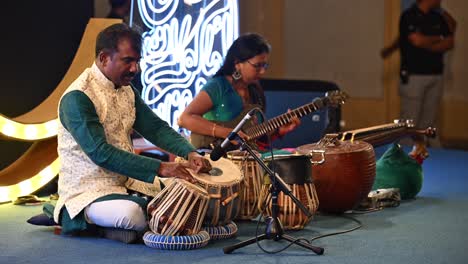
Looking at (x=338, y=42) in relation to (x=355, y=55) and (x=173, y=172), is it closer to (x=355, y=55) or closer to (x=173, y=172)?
(x=355, y=55)

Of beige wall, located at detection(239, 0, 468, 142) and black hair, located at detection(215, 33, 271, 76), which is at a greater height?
black hair, located at detection(215, 33, 271, 76)

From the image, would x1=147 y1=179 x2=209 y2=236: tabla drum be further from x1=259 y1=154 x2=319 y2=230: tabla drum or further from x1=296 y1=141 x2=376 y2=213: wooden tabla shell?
x1=296 y1=141 x2=376 y2=213: wooden tabla shell

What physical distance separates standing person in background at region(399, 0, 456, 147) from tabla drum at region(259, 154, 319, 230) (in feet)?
15.2

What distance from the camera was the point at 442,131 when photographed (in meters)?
10.4

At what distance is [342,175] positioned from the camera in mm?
5516

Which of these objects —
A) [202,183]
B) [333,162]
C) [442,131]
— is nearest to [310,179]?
[333,162]

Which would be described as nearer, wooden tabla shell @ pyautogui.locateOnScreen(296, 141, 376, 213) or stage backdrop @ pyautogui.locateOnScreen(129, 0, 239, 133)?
wooden tabla shell @ pyautogui.locateOnScreen(296, 141, 376, 213)

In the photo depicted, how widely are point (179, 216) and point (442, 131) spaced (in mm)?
6315

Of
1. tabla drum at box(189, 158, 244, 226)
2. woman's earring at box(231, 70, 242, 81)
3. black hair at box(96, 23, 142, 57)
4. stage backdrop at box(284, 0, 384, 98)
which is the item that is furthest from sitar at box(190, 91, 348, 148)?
stage backdrop at box(284, 0, 384, 98)

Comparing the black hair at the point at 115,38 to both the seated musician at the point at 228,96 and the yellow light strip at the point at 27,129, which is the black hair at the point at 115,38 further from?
the yellow light strip at the point at 27,129

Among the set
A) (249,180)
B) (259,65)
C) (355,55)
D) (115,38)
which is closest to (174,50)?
(259,65)

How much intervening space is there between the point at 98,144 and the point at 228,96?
1.53 m

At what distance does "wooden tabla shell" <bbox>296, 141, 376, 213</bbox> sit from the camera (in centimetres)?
550

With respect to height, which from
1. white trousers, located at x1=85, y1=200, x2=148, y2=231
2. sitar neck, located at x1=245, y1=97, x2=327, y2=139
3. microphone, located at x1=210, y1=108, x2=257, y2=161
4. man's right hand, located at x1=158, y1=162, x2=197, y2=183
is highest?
microphone, located at x1=210, y1=108, x2=257, y2=161
